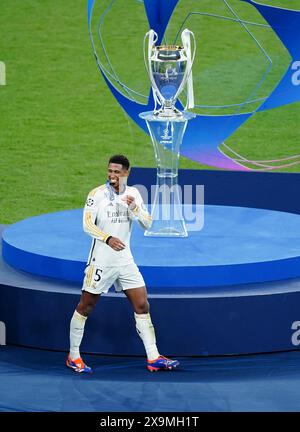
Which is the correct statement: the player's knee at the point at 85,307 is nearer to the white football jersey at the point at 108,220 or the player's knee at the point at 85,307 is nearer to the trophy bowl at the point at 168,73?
the white football jersey at the point at 108,220

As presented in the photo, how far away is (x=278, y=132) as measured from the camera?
70.1 ft

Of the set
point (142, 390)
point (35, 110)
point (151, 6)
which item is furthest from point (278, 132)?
point (142, 390)

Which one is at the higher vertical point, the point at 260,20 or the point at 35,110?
the point at 260,20

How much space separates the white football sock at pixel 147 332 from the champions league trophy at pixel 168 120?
2096mm

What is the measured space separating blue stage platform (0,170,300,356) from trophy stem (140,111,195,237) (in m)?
0.32

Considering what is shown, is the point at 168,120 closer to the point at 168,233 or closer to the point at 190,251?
the point at 168,233

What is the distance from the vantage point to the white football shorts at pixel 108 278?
1087 centimetres

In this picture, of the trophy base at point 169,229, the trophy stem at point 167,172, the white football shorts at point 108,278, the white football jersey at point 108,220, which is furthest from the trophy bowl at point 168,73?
the white football shorts at point 108,278

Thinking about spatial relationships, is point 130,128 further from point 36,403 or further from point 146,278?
point 36,403

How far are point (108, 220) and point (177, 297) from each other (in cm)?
93

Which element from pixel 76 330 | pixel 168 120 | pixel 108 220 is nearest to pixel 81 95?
pixel 168 120

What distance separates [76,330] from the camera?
36.1 feet
